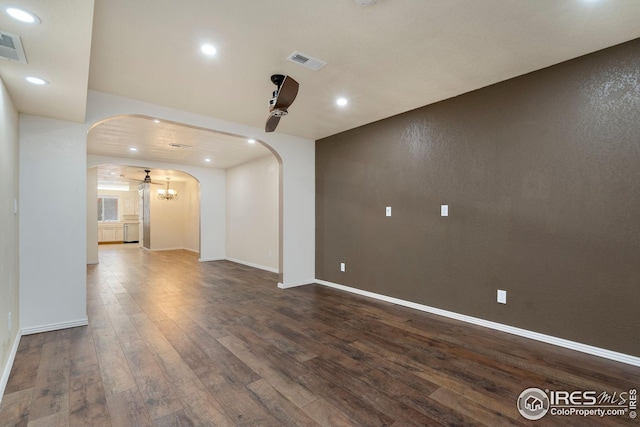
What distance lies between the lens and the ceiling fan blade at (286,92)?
2.51m

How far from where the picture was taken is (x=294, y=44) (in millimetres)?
2373

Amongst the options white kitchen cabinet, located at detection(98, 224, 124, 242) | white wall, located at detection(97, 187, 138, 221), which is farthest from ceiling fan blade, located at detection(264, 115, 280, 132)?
white kitchen cabinet, located at detection(98, 224, 124, 242)

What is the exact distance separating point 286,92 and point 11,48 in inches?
70.0

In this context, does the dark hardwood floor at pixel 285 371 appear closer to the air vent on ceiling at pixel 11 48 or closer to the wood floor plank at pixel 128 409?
the wood floor plank at pixel 128 409

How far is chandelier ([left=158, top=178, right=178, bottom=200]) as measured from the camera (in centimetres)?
1014

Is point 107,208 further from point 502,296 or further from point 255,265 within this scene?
point 502,296

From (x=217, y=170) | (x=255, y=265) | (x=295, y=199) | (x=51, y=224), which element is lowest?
(x=255, y=265)

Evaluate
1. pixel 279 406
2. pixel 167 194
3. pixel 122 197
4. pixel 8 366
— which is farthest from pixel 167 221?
pixel 279 406

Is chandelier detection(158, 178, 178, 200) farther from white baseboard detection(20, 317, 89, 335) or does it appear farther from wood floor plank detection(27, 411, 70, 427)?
wood floor plank detection(27, 411, 70, 427)

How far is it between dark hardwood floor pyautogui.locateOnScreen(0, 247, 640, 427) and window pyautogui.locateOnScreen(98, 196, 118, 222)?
11.4m

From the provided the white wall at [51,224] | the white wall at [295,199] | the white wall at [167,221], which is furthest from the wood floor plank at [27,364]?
the white wall at [167,221]

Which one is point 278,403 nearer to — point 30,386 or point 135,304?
point 30,386

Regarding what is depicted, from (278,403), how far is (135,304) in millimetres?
3070

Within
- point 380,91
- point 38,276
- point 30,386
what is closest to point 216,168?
point 38,276
